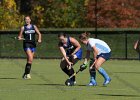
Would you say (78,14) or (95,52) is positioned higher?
(95,52)

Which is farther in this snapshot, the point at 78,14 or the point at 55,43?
the point at 78,14

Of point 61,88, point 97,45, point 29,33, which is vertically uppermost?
point 97,45

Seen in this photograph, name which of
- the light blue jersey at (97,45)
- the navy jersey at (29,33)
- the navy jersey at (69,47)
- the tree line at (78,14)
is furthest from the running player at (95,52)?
the tree line at (78,14)

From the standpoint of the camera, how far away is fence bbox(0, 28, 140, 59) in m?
35.3

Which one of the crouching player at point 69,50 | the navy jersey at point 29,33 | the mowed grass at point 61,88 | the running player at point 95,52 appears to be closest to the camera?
the mowed grass at point 61,88

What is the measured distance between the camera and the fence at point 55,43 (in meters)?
35.3

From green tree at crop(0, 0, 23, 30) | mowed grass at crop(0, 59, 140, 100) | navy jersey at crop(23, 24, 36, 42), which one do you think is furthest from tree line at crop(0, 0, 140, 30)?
navy jersey at crop(23, 24, 36, 42)

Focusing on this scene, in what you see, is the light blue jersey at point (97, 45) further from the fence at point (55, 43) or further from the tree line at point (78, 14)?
the tree line at point (78, 14)

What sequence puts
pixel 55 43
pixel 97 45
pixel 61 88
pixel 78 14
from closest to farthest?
pixel 61 88 → pixel 97 45 → pixel 55 43 → pixel 78 14

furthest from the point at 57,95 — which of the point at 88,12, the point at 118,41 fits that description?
the point at 88,12

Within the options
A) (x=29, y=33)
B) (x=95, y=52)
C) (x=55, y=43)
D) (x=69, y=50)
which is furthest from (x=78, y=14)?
(x=95, y=52)

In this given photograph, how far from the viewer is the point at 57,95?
14.5m

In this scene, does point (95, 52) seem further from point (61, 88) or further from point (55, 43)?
point (55, 43)

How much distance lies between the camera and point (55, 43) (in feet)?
121
